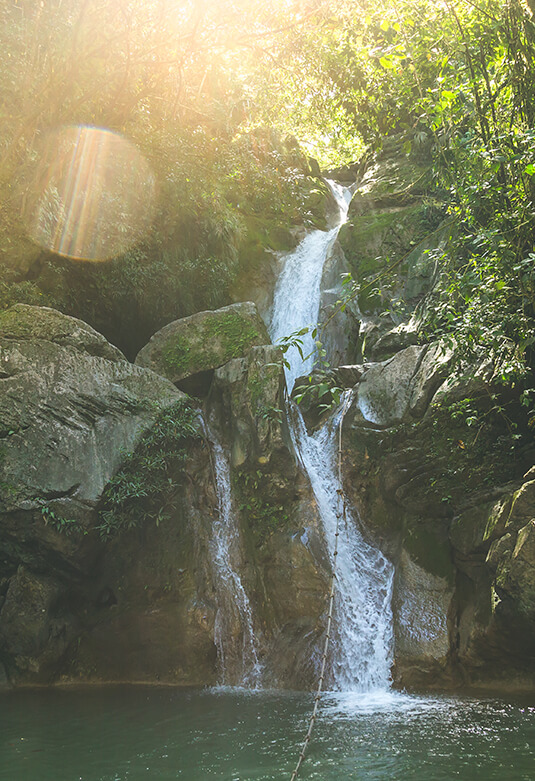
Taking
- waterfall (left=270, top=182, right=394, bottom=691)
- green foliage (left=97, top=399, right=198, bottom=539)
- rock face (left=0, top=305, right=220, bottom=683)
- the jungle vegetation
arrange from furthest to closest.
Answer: green foliage (left=97, top=399, right=198, bottom=539)
rock face (left=0, top=305, right=220, bottom=683)
waterfall (left=270, top=182, right=394, bottom=691)
the jungle vegetation

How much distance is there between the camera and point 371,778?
4793 mm

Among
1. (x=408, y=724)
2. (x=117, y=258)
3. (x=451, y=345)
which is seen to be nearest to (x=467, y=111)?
(x=451, y=345)

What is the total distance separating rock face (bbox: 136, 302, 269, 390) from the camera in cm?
1239

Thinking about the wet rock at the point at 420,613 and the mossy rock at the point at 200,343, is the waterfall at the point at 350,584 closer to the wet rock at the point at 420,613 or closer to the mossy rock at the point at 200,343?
the wet rock at the point at 420,613

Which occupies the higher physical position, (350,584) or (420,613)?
(350,584)

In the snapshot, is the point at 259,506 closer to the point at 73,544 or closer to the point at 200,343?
the point at 73,544

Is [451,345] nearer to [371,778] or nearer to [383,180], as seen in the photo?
[371,778]

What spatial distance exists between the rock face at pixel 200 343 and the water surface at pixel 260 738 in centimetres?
645

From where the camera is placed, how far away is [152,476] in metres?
9.91

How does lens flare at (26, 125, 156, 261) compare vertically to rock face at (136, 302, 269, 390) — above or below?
above

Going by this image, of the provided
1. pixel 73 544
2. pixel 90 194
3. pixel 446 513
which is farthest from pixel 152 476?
pixel 90 194

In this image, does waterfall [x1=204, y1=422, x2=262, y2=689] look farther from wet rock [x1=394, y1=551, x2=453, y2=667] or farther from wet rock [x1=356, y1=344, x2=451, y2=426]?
wet rock [x1=356, y1=344, x2=451, y2=426]

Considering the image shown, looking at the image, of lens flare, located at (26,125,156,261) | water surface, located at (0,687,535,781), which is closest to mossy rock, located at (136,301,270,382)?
lens flare, located at (26,125,156,261)

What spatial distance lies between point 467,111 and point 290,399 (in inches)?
252
